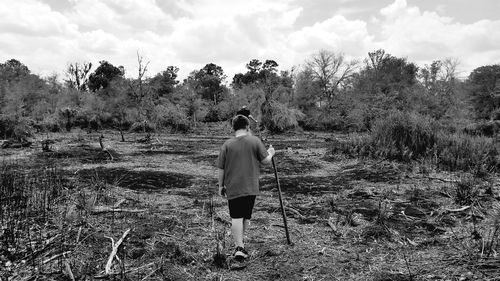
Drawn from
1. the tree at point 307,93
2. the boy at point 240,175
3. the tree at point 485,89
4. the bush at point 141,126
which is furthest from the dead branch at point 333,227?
the tree at point 485,89

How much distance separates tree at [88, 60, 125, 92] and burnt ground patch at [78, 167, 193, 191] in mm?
43939

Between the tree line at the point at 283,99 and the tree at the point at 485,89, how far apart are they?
112 millimetres

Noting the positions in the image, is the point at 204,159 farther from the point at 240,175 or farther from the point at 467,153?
the point at 240,175

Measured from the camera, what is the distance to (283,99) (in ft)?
126

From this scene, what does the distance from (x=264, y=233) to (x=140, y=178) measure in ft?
18.5

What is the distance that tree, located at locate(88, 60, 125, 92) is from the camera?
171 feet

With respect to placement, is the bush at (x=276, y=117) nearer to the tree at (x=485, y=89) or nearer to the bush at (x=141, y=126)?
the bush at (x=141, y=126)

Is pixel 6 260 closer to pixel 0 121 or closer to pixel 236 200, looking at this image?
pixel 236 200

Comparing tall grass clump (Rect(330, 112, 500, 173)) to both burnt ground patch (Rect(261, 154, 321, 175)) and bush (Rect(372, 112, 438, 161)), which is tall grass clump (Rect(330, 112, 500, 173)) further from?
burnt ground patch (Rect(261, 154, 321, 175))

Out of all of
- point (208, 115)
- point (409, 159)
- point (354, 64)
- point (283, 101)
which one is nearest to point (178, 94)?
point (208, 115)

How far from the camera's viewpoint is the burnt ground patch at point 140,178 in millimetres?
9188

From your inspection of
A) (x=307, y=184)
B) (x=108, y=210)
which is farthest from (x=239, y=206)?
(x=307, y=184)

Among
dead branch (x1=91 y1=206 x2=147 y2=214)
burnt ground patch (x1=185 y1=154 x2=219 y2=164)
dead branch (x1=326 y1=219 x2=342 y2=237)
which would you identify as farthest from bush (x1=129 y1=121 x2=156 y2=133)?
dead branch (x1=326 y1=219 x2=342 y2=237)

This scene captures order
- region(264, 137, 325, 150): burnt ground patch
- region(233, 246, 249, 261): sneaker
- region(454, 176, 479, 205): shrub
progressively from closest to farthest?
region(233, 246, 249, 261): sneaker < region(454, 176, 479, 205): shrub < region(264, 137, 325, 150): burnt ground patch
